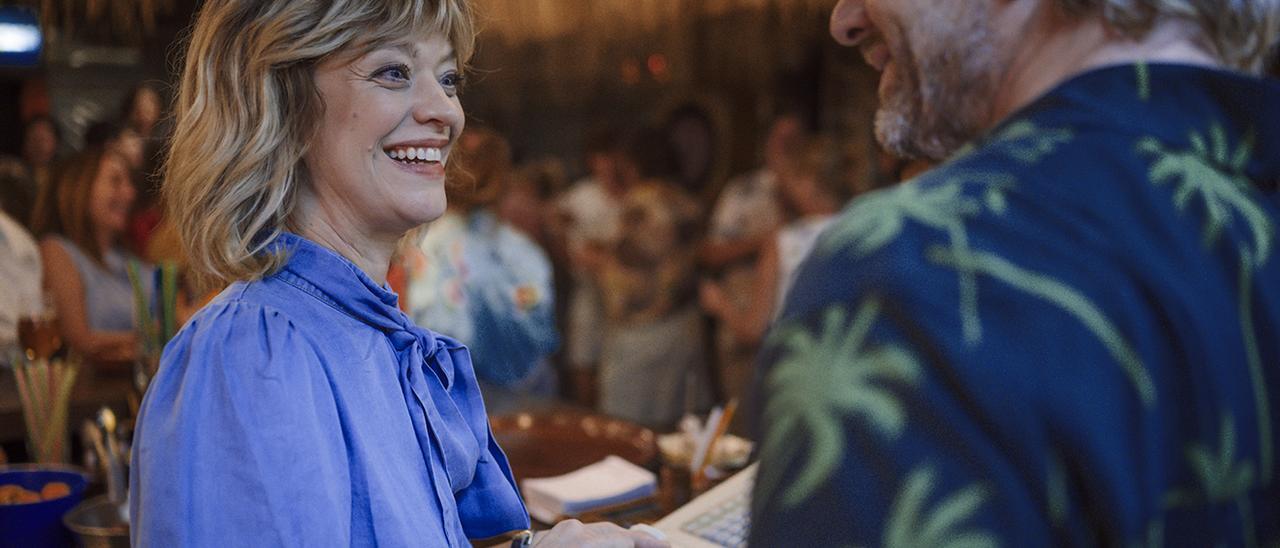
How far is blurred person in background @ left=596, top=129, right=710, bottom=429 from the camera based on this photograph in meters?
4.53

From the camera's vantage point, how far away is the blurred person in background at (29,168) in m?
3.83

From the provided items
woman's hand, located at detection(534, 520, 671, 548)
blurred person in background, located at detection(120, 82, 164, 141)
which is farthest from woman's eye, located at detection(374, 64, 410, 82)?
blurred person in background, located at detection(120, 82, 164, 141)

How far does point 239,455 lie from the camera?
88 cm

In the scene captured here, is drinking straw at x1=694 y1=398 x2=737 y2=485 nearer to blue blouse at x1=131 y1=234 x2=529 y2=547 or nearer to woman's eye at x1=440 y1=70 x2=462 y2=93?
blue blouse at x1=131 y1=234 x2=529 y2=547

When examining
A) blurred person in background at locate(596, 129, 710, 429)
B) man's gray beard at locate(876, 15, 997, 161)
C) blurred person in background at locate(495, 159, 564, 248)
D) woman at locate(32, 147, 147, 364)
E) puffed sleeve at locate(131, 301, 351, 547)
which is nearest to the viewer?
man's gray beard at locate(876, 15, 997, 161)

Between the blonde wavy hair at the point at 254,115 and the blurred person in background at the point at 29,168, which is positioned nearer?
the blonde wavy hair at the point at 254,115

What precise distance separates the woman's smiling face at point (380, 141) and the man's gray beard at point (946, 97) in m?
0.63

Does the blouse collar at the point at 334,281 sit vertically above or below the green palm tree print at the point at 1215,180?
below

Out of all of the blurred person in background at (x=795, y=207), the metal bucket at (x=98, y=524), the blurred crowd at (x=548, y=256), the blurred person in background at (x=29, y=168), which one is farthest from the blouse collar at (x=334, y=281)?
the blurred person in background at (x=29, y=168)

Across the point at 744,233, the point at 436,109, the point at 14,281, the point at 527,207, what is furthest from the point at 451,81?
the point at 527,207

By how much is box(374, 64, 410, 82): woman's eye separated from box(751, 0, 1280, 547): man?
73 centimetres

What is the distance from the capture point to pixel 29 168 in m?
4.15

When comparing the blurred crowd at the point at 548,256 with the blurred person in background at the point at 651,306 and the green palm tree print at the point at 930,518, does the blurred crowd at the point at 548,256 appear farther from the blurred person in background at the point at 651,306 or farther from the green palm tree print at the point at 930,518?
the green palm tree print at the point at 930,518

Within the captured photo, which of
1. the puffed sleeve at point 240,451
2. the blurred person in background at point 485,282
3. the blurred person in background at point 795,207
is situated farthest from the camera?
the blurred person in background at point 795,207
